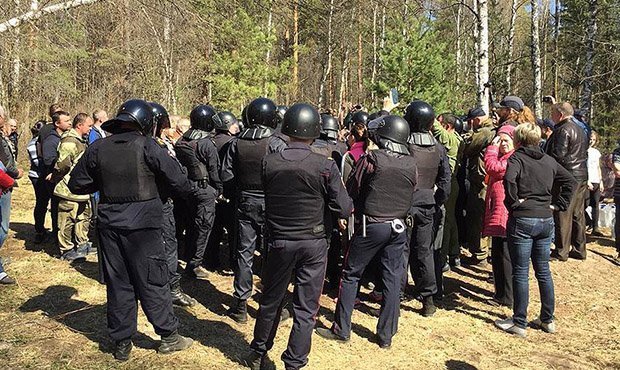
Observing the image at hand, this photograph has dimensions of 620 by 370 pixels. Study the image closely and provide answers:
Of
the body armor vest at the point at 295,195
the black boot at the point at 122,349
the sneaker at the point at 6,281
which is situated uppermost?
the body armor vest at the point at 295,195

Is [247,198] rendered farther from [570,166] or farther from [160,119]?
[570,166]

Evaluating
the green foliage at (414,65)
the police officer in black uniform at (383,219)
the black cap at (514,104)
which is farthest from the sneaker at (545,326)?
the green foliage at (414,65)

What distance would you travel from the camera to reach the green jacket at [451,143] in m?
6.87

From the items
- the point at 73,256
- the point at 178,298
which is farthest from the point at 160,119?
the point at 73,256

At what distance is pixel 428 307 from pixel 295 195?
259cm

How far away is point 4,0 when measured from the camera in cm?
920

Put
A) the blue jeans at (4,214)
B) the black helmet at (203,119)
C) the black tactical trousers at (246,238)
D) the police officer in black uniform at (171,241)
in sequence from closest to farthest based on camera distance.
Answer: the black tactical trousers at (246,238) → the police officer in black uniform at (171,241) → the blue jeans at (4,214) → the black helmet at (203,119)

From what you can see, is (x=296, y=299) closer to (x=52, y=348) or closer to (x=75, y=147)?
(x=52, y=348)

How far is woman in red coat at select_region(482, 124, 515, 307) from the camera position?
5715mm

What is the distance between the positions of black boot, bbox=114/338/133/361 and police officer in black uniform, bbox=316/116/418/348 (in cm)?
181

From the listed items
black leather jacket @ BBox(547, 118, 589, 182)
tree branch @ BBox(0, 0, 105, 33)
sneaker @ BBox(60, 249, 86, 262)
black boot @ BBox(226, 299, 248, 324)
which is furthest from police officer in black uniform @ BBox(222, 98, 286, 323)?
tree branch @ BBox(0, 0, 105, 33)

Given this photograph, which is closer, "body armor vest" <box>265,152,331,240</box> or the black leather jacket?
"body armor vest" <box>265,152,331,240</box>

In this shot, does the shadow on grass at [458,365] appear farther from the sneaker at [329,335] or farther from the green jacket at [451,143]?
the green jacket at [451,143]

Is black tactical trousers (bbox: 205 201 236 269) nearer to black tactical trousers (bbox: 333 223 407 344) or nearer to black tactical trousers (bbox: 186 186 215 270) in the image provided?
black tactical trousers (bbox: 186 186 215 270)
